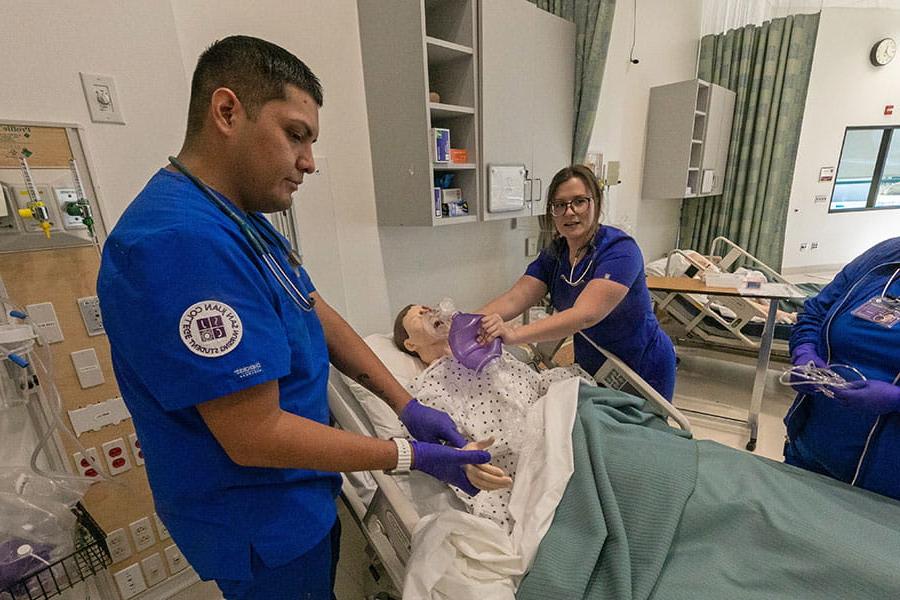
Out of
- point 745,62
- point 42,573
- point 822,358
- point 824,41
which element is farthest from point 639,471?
point 824,41

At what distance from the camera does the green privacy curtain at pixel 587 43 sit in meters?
2.40

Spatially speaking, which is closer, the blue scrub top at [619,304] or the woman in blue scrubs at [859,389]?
the woman in blue scrubs at [859,389]

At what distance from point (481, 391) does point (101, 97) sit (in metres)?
1.51

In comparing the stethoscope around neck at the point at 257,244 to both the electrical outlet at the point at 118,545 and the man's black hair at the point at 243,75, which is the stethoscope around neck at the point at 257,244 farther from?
the electrical outlet at the point at 118,545

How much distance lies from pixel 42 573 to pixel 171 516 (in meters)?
0.57

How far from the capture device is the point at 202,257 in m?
0.58

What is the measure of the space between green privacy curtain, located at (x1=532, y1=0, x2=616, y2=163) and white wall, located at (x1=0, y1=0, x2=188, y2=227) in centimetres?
216

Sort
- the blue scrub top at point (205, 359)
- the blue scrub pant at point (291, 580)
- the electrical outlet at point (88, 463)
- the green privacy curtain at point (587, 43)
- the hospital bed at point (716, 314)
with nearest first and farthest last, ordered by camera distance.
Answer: the blue scrub top at point (205, 359) < the blue scrub pant at point (291, 580) < the electrical outlet at point (88, 463) < the green privacy curtain at point (587, 43) < the hospital bed at point (716, 314)

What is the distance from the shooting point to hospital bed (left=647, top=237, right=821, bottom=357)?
288cm

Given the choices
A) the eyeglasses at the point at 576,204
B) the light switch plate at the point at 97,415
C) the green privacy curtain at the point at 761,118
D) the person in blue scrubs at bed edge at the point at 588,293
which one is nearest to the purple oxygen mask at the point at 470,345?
the person in blue scrubs at bed edge at the point at 588,293

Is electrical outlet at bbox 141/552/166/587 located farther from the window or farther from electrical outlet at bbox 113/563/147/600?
the window

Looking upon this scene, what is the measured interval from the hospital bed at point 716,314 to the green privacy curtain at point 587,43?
4.37 feet

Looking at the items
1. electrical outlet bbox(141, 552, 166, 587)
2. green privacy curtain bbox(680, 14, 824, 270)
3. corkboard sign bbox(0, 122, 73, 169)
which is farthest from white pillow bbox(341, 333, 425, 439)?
green privacy curtain bbox(680, 14, 824, 270)

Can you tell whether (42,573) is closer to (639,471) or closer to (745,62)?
(639,471)
